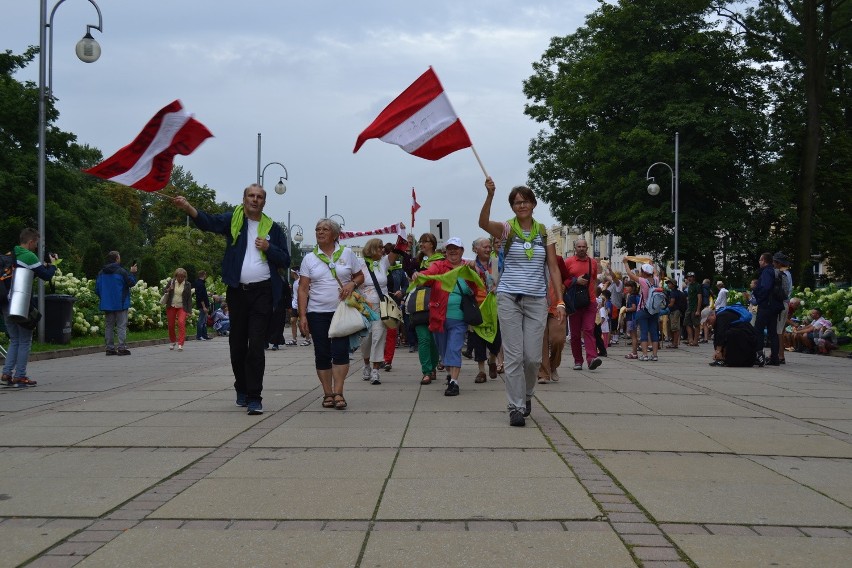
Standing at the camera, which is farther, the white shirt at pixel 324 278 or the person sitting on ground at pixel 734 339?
the person sitting on ground at pixel 734 339

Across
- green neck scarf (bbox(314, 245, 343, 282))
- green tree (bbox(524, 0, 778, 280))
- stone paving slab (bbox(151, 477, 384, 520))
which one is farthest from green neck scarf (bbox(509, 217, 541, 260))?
Answer: green tree (bbox(524, 0, 778, 280))

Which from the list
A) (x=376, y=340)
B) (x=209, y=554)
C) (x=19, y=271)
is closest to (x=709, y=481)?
(x=209, y=554)

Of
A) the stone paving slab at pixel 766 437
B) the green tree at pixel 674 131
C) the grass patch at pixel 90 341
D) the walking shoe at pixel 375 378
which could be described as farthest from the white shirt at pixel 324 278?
the green tree at pixel 674 131

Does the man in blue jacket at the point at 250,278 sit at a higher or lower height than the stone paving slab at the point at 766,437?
higher

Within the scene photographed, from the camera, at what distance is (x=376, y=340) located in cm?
1285

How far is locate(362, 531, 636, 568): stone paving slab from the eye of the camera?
4148 mm

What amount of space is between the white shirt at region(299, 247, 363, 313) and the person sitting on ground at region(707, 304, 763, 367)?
893 centimetres

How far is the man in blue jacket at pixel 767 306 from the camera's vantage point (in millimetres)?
A: 17516

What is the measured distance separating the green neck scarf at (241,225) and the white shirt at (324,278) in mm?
491

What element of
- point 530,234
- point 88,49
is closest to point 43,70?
point 88,49

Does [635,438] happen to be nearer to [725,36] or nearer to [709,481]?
[709,481]

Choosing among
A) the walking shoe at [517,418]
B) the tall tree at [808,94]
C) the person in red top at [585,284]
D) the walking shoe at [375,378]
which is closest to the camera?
the walking shoe at [517,418]

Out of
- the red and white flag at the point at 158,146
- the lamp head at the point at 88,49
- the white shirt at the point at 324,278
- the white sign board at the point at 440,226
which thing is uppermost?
the lamp head at the point at 88,49

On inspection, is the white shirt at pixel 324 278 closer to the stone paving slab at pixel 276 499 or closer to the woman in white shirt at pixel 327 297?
the woman in white shirt at pixel 327 297
